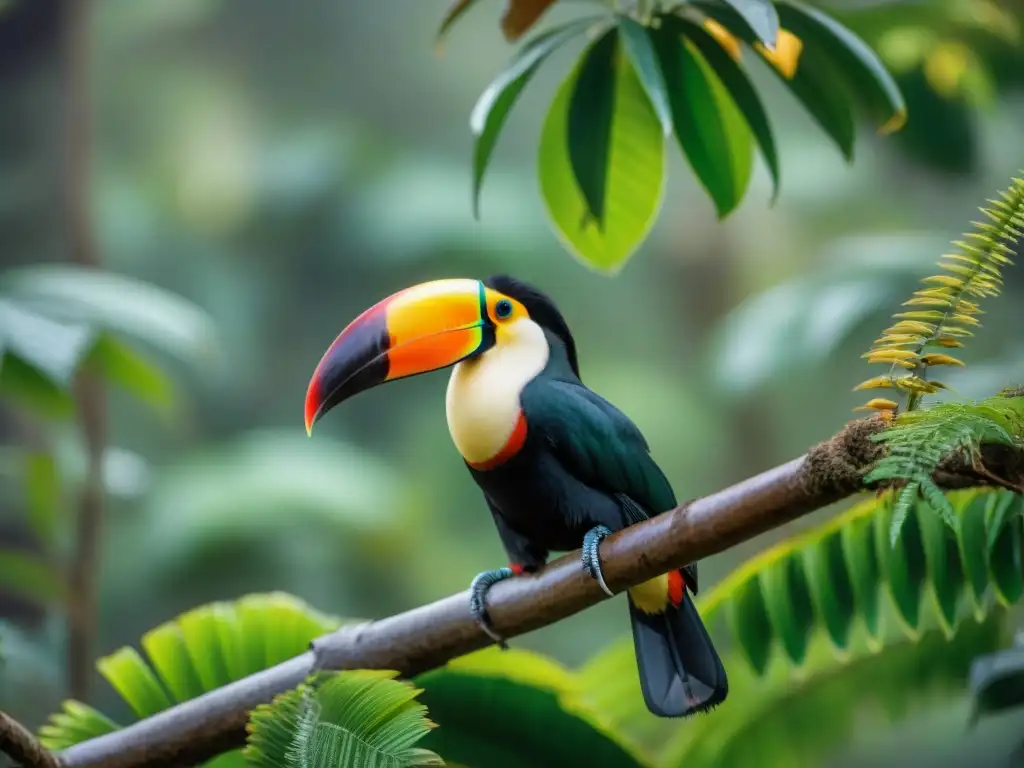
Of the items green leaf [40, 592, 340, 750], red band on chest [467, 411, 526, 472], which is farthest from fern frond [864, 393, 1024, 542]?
green leaf [40, 592, 340, 750]

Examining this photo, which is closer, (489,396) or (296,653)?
(489,396)

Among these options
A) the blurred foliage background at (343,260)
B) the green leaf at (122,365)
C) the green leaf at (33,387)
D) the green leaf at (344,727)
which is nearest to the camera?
the green leaf at (344,727)

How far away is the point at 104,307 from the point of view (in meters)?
1.75

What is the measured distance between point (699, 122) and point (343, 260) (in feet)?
9.23

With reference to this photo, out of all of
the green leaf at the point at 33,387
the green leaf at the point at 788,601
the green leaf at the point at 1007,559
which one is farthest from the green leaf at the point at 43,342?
the green leaf at the point at 1007,559

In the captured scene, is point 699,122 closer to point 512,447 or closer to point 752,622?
point 512,447

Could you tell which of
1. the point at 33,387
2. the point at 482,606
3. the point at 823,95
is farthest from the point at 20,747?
the point at 823,95

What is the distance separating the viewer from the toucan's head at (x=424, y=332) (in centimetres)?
101

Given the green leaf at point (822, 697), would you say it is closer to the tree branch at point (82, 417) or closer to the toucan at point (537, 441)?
the toucan at point (537, 441)

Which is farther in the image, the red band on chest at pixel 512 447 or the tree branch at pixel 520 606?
the red band on chest at pixel 512 447

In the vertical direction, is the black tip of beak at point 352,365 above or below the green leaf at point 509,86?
below

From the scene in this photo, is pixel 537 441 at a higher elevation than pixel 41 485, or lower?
lower

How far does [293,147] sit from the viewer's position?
4.02m

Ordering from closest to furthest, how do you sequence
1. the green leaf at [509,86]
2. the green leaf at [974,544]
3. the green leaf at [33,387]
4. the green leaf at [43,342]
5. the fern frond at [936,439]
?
the fern frond at [936,439] < the green leaf at [509,86] < the green leaf at [974,544] < the green leaf at [43,342] < the green leaf at [33,387]
